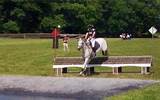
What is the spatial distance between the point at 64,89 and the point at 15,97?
2784mm

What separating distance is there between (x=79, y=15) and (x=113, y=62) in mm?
99251

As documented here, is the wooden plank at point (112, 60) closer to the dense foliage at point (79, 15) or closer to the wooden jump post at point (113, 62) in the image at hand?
the wooden jump post at point (113, 62)

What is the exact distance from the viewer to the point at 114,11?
488 ft

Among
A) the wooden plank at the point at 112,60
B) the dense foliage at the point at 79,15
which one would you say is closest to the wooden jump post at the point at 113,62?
the wooden plank at the point at 112,60

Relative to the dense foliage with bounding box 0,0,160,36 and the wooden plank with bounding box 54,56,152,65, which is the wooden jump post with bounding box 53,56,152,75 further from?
the dense foliage with bounding box 0,0,160,36

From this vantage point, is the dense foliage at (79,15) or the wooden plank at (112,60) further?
the dense foliage at (79,15)

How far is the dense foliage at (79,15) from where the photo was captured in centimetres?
11256

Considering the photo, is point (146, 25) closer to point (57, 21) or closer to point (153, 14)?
point (153, 14)

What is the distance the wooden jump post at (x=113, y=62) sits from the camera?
95.8ft

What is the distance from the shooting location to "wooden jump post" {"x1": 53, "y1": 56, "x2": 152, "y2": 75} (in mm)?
29203

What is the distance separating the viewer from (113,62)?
29.8 m

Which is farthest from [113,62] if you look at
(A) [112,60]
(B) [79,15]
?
(B) [79,15]

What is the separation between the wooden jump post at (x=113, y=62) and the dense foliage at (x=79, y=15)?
76.3m

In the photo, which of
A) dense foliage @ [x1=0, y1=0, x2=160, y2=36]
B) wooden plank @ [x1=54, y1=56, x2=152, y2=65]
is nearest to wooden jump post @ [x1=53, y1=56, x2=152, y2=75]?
wooden plank @ [x1=54, y1=56, x2=152, y2=65]
